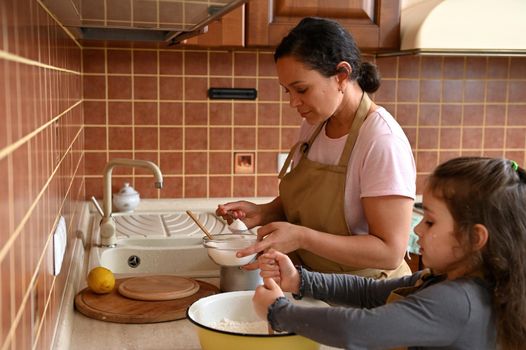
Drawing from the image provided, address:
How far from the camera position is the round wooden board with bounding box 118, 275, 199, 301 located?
5.12 ft

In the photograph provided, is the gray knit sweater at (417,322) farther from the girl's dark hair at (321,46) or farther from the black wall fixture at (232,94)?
the black wall fixture at (232,94)

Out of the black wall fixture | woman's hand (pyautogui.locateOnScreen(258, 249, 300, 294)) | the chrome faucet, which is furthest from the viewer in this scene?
the black wall fixture

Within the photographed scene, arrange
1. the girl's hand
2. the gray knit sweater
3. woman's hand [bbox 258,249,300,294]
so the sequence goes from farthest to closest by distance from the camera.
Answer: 1. woman's hand [bbox 258,249,300,294]
2. the girl's hand
3. the gray knit sweater

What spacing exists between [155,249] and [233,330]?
0.87m

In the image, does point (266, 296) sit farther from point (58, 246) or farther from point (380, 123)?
point (380, 123)

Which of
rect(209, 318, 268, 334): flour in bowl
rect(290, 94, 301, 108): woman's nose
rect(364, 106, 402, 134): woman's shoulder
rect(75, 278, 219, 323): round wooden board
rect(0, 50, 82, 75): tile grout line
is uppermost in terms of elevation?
rect(0, 50, 82, 75): tile grout line

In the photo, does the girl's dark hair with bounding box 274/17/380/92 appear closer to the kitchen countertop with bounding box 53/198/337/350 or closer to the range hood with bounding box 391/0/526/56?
the kitchen countertop with bounding box 53/198/337/350

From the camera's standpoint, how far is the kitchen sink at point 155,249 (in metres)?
2.09

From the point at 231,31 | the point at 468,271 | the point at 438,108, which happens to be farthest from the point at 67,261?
the point at 438,108

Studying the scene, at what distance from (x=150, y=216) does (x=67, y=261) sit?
3.47 ft

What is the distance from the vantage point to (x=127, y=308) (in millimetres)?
1502

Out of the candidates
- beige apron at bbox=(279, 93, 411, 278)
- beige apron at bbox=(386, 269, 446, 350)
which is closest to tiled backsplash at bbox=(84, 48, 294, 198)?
beige apron at bbox=(279, 93, 411, 278)

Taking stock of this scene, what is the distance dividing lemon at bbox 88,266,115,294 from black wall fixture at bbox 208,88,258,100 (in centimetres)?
121

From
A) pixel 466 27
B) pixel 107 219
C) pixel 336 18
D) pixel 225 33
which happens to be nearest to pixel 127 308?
pixel 107 219
